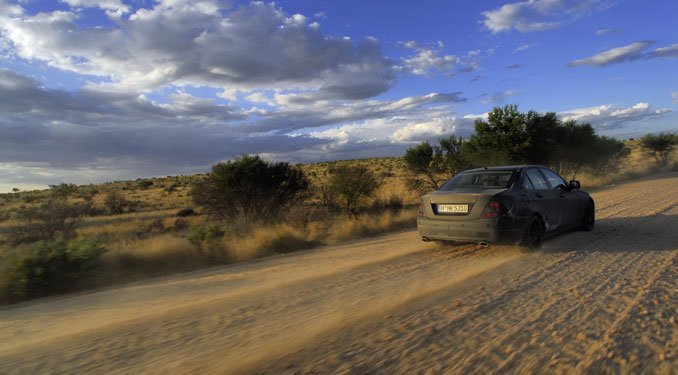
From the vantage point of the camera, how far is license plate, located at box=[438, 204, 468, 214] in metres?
6.72

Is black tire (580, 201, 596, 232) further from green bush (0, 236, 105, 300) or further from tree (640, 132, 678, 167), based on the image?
tree (640, 132, 678, 167)

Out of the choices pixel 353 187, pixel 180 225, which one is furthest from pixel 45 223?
pixel 353 187

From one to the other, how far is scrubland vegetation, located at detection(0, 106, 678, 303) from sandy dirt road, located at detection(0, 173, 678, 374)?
35.7 inches

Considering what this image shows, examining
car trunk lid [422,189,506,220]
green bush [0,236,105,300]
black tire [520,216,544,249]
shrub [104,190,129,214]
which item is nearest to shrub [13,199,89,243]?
green bush [0,236,105,300]

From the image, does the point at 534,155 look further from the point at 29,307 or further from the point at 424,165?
the point at 29,307

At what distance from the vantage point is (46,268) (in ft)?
19.7

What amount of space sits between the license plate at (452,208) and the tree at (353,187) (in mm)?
11707

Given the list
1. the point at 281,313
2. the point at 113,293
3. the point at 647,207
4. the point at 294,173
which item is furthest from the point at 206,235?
the point at 647,207

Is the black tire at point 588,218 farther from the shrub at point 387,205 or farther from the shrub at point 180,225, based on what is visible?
the shrub at point 180,225

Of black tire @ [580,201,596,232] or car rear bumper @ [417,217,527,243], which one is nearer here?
car rear bumper @ [417,217,527,243]

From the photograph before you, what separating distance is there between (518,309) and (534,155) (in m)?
20.9

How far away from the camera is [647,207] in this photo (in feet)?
38.9

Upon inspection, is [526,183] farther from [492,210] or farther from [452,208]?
[452,208]

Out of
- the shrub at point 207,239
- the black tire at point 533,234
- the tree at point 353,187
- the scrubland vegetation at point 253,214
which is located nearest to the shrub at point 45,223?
the scrubland vegetation at point 253,214
